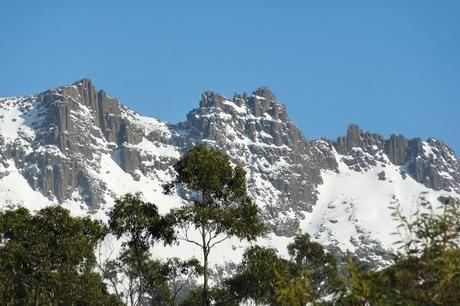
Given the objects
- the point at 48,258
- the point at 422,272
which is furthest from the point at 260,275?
the point at 422,272

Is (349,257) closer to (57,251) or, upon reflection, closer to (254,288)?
(57,251)

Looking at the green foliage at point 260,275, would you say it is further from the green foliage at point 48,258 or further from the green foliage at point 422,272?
the green foliage at point 422,272

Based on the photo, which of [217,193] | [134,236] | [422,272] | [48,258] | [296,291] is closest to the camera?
[422,272]

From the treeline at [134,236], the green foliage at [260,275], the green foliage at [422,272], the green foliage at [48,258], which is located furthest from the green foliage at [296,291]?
the green foliage at [48,258]

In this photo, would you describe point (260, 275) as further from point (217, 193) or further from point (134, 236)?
point (217, 193)

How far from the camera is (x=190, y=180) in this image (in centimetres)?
5206

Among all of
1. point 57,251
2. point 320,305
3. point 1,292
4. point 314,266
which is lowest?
point 320,305

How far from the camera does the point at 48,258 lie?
6134cm

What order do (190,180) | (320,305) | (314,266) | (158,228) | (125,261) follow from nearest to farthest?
(320,305), (190,180), (158,228), (125,261), (314,266)

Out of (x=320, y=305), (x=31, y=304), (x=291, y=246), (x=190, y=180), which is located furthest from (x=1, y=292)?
(x=291, y=246)

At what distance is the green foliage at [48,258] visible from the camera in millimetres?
60094

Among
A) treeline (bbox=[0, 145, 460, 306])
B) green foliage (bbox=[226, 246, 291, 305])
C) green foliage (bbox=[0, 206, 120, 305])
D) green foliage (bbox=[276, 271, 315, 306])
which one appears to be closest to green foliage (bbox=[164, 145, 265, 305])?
treeline (bbox=[0, 145, 460, 306])

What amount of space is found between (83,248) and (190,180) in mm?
13193

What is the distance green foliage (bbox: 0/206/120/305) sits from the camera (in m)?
60.1
